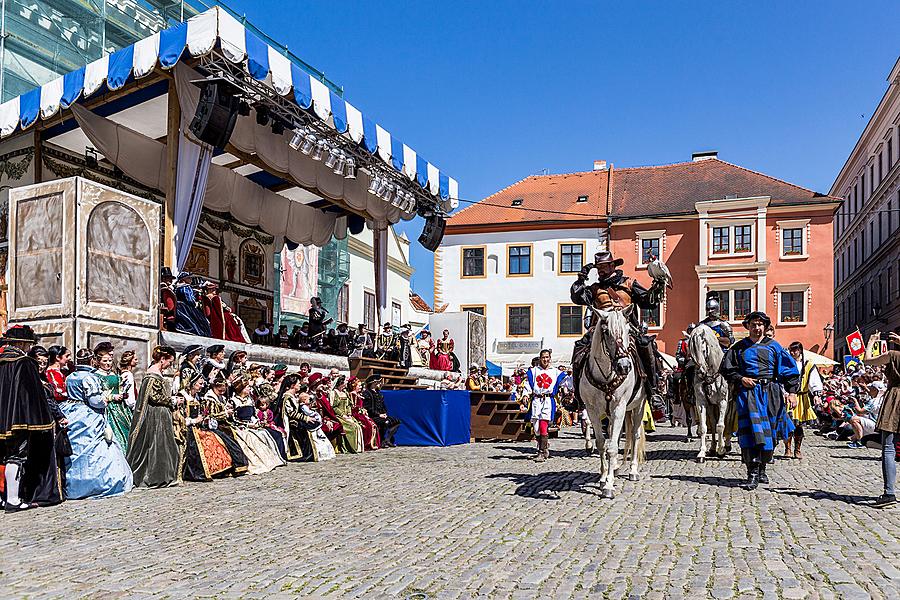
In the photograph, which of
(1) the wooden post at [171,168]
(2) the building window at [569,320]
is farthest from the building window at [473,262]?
(1) the wooden post at [171,168]

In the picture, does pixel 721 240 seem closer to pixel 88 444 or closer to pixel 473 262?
pixel 473 262

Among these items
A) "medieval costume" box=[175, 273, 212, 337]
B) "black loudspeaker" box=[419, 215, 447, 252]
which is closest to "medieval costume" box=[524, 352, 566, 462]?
"medieval costume" box=[175, 273, 212, 337]

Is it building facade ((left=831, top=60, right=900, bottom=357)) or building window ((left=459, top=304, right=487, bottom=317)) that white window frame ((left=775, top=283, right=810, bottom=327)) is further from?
building window ((left=459, top=304, right=487, bottom=317))

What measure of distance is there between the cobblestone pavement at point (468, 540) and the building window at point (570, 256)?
3149 cm

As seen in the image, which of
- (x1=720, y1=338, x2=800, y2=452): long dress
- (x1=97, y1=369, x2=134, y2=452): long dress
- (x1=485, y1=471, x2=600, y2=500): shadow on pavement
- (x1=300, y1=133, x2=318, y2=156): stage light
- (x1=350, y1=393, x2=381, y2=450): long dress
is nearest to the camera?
(x1=485, y1=471, x2=600, y2=500): shadow on pavement

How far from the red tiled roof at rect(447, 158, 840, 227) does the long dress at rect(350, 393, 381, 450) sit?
2531cm

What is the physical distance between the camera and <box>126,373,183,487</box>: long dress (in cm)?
1004

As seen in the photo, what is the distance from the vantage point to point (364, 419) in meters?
15.9

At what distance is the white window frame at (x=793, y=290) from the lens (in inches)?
1533

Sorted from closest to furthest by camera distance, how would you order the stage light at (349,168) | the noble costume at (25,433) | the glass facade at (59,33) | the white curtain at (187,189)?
the noble costume at (25,433) → the white curtain at (187,189) → the stage light at (349,168) → the glass facade at (59,33)

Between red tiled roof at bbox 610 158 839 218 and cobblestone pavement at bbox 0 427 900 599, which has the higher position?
red tiled roof at bbox 610 158 839 218

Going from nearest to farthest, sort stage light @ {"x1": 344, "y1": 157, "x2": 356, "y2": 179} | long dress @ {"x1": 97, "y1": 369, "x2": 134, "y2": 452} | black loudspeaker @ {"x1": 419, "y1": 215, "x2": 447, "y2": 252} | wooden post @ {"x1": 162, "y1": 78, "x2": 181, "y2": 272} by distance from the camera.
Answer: long dress @ {"x1": 97, "y1": 369, "x2": 134, "y2": 452} < wooden post @ {"x1": 162, "y1": 78, "x2": 181, "y2": 272} < stage light @ {"x1": 344, "y1": 157, "x2": 356, "y2": 179} < black loudspeaker @ {"x1": 419, "y1": 215, "x2": 447, "y2": 252}

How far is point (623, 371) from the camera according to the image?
28.3 feet

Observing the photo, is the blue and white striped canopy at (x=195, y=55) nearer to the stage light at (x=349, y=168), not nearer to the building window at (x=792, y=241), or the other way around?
the stage light at (x=349, y=168)
